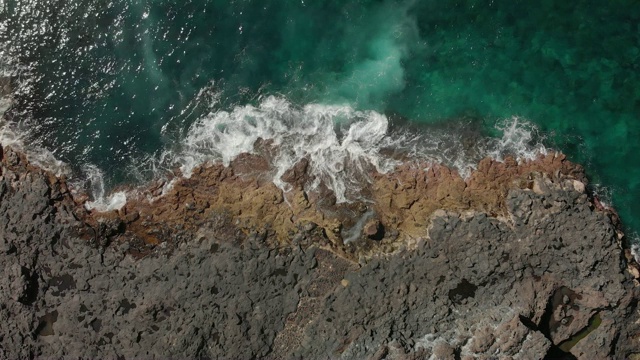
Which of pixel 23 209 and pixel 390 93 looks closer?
pixel 23 209

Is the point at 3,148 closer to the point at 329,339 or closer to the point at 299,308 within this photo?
the point at 299,308

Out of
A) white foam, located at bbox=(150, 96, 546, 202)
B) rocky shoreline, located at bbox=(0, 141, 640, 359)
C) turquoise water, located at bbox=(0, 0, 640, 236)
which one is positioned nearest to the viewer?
rocky shoreline, located at bbox=(0, 141, 640, 359)

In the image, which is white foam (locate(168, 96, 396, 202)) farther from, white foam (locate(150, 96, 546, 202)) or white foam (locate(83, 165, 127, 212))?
white foam (locate(83, 165, 127, 212))

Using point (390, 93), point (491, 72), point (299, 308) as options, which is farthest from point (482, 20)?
point (299, 308)

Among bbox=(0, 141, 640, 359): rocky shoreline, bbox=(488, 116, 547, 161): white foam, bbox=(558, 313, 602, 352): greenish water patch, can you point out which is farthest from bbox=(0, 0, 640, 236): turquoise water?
bbox=(558, 313, 602, 352): greenish water patch

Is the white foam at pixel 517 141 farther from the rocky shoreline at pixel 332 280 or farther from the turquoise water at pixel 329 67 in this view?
the rocky shoreline at pixel 332 280

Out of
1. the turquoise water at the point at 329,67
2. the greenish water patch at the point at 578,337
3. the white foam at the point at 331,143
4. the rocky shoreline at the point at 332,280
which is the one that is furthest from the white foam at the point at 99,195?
the greenish water patch at the point at 578,337
